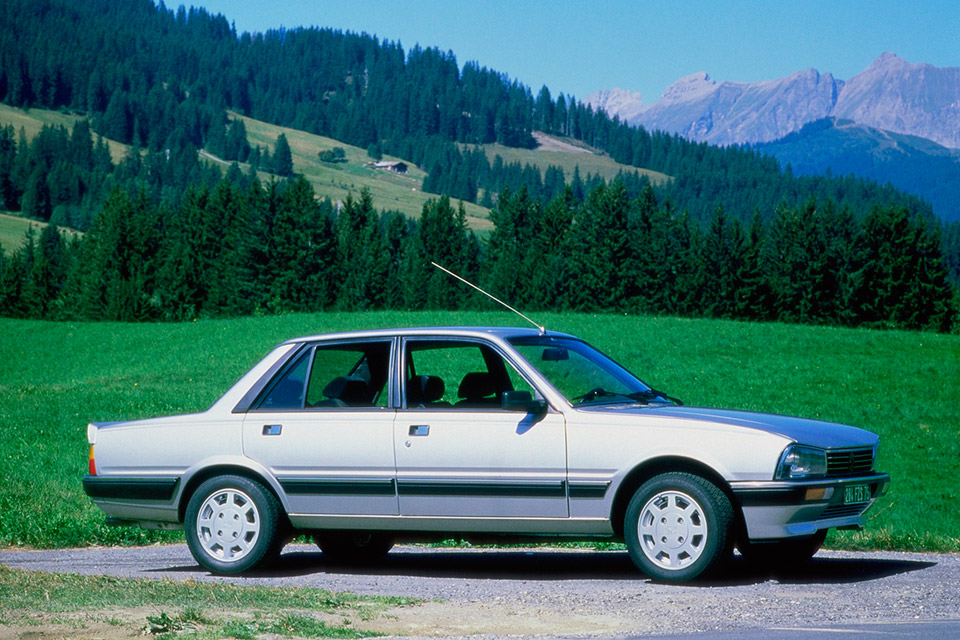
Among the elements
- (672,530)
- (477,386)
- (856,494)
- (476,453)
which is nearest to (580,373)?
(477,386)

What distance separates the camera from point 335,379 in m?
8.77

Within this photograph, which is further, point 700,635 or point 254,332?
point 254,332

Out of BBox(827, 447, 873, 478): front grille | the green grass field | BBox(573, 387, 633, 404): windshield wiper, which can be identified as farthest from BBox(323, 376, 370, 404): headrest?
the green grass field

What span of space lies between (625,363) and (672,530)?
3293cm

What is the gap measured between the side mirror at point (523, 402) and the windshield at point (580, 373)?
0.27 m

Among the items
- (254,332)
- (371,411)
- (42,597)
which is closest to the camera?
(42,597)

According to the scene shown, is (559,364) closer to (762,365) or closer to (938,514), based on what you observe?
(938,514)

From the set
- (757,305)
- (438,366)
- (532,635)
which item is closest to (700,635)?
(532,635)

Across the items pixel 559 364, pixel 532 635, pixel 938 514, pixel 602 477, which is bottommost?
pixel 938 514

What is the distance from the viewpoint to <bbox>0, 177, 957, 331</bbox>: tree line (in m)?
86.8

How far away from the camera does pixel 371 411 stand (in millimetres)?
8375

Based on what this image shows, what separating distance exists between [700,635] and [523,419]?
242 cm

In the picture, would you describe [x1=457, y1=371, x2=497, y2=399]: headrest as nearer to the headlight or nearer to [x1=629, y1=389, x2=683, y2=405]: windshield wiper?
[x1=629, y1=389, x2=683, y2=405]: windshield wiper

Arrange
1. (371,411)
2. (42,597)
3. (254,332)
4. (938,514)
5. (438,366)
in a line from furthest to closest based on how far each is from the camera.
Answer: (254,332) < (938,514) < (438,366) < (371,411) < (42,597)
